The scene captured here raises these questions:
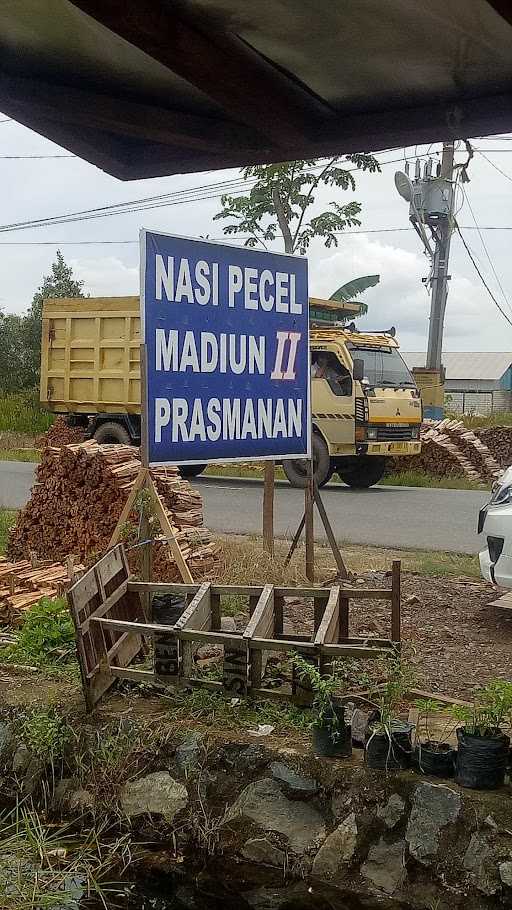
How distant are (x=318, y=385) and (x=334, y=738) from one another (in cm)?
1148

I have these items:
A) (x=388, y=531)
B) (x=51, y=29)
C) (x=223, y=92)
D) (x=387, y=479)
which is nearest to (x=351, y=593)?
(x=223, y=92)

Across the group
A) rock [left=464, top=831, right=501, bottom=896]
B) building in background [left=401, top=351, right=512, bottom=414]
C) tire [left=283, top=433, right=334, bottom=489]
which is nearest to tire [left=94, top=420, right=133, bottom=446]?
tire [left=283, top=433, right=334, bottom=489]

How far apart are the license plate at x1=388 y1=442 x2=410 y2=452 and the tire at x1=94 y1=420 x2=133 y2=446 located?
4.64m

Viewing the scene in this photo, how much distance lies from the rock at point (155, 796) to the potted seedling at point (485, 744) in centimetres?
125

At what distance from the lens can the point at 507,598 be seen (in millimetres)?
6648

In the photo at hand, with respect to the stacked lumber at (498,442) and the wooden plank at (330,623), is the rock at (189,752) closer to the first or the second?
the wooden plank at (330,623)

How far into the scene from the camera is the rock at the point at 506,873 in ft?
11.6

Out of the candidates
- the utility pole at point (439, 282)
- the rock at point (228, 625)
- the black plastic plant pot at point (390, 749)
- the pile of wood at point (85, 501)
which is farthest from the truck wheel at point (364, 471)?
the black plastic plant pot at point (390, 749)

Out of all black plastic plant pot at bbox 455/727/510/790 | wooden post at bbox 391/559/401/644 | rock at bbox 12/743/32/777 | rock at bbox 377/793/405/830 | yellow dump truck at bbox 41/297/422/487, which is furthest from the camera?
yellow dump truck at bbox 41/297/422/487

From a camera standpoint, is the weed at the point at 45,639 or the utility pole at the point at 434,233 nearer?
the weed at the point at 45,639

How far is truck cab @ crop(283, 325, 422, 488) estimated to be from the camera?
14906mm

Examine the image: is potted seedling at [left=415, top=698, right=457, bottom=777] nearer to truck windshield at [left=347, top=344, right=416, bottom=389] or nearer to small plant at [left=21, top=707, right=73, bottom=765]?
small plant at [left=21, top=707, right=73, bottom=765]

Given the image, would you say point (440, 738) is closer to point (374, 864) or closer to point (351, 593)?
point (374, 864)

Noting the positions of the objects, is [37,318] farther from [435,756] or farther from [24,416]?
[435,756]
